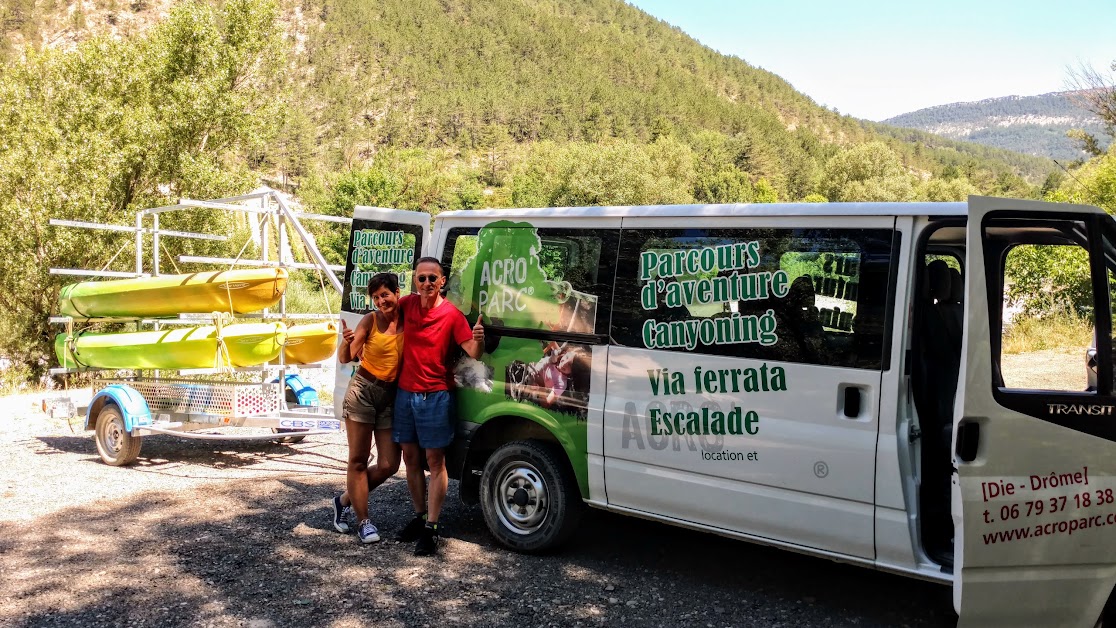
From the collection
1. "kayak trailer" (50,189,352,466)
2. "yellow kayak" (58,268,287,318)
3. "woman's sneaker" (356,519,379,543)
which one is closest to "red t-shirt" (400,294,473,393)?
"woman's sneaker" (356,519,379,543)

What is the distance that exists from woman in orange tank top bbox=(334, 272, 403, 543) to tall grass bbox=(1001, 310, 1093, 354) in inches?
144

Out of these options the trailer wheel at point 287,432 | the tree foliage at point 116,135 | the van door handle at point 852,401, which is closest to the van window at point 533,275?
the van door handle at point 852,401

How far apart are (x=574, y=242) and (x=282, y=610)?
269 centimetres

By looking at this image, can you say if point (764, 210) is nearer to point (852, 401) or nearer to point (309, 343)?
point (852, 401)

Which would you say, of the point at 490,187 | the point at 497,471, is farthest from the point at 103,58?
the point at 490,187

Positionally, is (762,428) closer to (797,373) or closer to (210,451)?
(797,373)

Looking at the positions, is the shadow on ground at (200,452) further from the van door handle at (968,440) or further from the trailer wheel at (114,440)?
the van door handle at (968,440)

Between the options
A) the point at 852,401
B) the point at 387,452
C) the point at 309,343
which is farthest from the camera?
the point at 309,343

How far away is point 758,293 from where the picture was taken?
4.96 m

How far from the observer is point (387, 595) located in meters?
5.32

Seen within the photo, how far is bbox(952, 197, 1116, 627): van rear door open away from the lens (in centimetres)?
386

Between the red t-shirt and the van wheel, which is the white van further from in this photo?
the red t-shirt

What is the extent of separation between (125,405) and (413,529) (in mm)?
4001

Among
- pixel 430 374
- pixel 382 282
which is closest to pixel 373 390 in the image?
pixel 430 374
